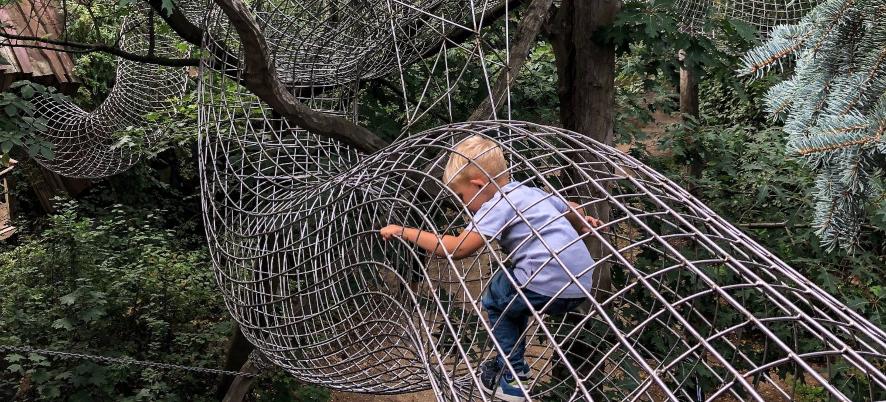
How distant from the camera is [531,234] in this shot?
157cm

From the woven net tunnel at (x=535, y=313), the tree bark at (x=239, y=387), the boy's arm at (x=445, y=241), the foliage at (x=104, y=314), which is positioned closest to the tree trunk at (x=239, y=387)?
the tree bark at (x=239, y=387)

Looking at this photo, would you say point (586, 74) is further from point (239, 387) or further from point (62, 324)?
point (62, 324)

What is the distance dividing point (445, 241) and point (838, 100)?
2.69ft

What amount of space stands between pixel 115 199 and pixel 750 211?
4.80 metres

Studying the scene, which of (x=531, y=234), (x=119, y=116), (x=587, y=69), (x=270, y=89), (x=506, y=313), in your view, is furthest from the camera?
(x=119, y=116)

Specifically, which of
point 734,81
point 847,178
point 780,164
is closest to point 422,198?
point 734,81

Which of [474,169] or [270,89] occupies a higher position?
[270,89]

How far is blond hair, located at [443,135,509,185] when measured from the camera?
1606 millimetres

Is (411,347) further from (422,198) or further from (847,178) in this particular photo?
(422,198)

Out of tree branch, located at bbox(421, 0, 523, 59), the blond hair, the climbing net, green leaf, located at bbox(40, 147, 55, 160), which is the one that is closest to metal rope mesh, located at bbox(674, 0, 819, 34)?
the climbing net

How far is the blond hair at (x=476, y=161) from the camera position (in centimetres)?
161

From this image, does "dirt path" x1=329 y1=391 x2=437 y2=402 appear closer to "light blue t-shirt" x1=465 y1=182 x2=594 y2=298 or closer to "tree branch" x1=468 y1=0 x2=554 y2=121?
"tree branch" x1=468 y1=0 x2=554 y2=121

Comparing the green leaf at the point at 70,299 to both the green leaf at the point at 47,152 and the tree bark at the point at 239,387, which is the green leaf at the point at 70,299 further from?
the green leaf at the point at 47,152

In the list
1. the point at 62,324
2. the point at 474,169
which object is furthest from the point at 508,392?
the point at 62,324
